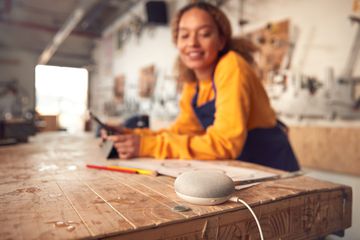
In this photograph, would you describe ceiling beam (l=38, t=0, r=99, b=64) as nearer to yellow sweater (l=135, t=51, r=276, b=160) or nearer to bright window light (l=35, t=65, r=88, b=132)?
bright window light (l=35, t=65, r=88, b=132)

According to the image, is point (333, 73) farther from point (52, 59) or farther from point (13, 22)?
point (52, 59)

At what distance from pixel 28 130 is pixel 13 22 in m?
4.94

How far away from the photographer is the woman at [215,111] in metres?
0.84

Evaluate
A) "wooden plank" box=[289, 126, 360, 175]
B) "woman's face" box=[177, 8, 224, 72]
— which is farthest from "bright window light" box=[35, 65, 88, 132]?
"woman's face" box=[177, 8, 224, 72]

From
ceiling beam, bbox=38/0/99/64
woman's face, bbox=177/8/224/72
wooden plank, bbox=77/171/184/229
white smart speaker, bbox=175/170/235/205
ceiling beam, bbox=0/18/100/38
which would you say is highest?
ceiling beam, bbox=0/18/100/38

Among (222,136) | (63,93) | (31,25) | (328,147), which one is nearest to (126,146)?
(222,136)

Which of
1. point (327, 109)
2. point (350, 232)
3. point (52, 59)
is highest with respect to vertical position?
point (52, 59)

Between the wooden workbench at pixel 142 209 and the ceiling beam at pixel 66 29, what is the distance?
373 centimetres

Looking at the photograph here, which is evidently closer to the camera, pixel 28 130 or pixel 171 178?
pixel 171 178

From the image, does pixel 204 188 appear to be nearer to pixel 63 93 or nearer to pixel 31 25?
pixel 31 25

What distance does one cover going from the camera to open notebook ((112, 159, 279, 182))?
1.99 feet

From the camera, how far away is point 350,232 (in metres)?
0.65

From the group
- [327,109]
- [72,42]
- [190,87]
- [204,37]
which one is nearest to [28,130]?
[190,87]

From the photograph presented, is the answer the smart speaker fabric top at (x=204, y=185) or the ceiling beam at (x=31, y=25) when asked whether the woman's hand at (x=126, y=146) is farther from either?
the ceiling beam at (x=31, y=25)
